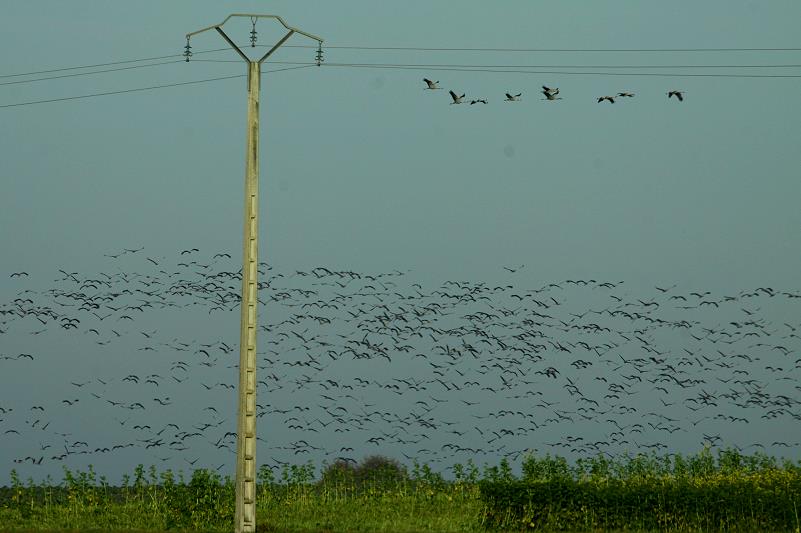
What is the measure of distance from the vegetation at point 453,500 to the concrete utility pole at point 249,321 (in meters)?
1.76

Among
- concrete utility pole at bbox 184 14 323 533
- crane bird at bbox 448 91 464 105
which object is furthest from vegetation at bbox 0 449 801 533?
crane bird at bbox 448 91 464 105

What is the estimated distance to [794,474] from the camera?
Answer: 31.4m

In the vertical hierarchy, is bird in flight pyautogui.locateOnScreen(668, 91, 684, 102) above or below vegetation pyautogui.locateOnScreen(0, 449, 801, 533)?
above

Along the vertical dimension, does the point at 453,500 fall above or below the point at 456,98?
below

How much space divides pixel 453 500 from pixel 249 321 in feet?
31.0

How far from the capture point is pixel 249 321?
25.2 metres

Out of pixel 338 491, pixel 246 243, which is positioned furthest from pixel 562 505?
pixel 246 243

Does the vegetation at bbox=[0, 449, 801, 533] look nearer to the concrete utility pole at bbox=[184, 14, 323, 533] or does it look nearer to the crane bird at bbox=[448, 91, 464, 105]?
the concrete utility pole at bbox=[184, 14, 323, 533]

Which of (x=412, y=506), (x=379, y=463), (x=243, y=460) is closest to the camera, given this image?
(x=243, y=460)

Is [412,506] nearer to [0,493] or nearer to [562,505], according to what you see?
[562,505]

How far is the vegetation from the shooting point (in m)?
27.7

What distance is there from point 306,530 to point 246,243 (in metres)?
7.03

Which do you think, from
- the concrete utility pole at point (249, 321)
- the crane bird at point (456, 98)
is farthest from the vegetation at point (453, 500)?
the crane bird at point (456, 98)

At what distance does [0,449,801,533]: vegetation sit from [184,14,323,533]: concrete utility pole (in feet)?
5.77
